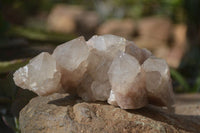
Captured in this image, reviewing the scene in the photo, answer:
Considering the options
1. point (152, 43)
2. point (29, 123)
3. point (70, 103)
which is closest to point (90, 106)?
point (70, 103)

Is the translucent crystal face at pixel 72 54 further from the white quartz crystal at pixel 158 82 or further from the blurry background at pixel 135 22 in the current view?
the blurry background at pixel 135 22

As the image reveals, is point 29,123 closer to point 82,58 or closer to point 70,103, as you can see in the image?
point 70,103

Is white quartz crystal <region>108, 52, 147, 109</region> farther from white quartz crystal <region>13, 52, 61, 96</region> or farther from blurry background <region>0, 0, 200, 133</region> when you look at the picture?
blurry background <region>0, 0, 200, 133</region>

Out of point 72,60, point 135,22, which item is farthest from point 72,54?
point 135,22

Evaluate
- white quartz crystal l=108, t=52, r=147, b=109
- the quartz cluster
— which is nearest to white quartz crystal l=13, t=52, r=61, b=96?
the quartz cluster

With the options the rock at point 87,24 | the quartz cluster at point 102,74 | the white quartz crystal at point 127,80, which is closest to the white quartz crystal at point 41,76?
the quartz cluster at point 102,74
